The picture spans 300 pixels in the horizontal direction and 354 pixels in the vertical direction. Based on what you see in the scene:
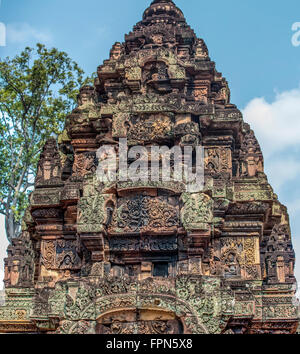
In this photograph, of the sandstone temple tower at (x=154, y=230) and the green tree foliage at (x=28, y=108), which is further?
the green tree foliage at (x=28, y=108)

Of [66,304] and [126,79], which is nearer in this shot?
[66,304]

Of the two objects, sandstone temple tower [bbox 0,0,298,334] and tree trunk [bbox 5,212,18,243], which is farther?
tree trunk [bbox 5,212,18,243]

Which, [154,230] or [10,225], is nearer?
[154,230]

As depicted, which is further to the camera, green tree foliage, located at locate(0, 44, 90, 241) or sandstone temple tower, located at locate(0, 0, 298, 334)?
green tree foliage, located at locate(0, 44, 90, 241)

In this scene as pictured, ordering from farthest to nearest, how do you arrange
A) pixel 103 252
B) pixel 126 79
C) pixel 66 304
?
pixel 126 79
pixel 103 252
pixel 66 304

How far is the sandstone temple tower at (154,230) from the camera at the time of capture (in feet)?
36.9

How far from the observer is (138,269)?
13289 millimetres

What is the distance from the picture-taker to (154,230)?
13.0 m

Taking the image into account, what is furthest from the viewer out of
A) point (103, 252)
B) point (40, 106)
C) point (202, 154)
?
point (40, 106)

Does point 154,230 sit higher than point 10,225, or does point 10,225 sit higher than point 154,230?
point 10,225

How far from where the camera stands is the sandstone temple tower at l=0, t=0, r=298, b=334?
443 inches

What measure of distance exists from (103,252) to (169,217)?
1.42 meters
